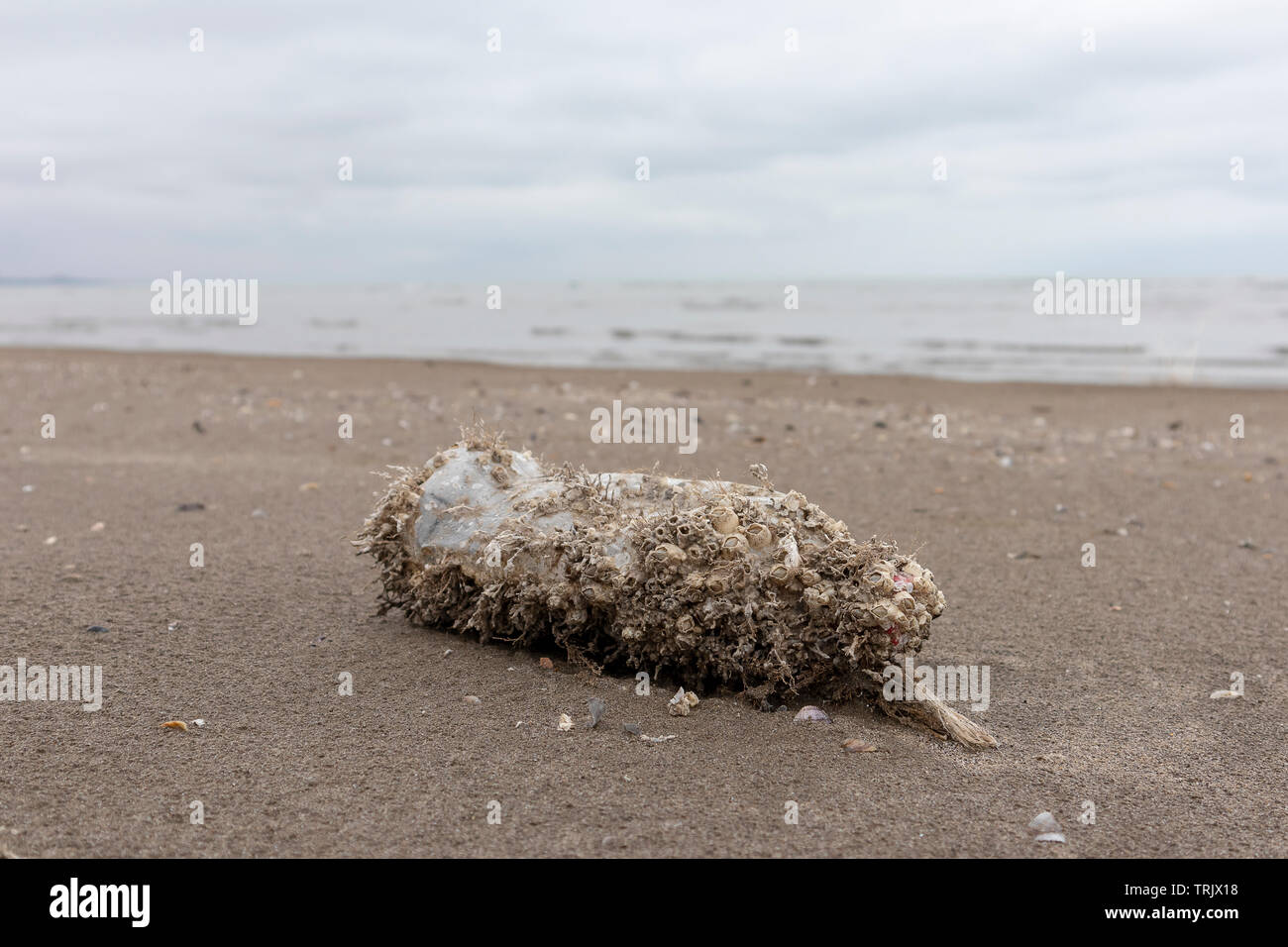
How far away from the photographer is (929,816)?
3.10 metres

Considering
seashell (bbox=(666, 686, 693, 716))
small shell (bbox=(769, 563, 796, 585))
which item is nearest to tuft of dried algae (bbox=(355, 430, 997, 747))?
small shell (bbox=(769, 563, 796, 585))

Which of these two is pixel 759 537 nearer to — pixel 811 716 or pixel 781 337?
pixel 811 716

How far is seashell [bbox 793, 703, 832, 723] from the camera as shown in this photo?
3.69 m

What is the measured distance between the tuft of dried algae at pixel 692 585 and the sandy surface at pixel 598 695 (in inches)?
5.9

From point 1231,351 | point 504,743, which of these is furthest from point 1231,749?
point 1231,351

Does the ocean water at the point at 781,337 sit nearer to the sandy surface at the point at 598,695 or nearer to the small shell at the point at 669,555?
the sandy surface at the point at 598,695

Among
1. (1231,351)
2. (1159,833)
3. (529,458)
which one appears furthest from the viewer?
(1231,351)

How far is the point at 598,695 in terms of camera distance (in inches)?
151

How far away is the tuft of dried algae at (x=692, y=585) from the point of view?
373cm

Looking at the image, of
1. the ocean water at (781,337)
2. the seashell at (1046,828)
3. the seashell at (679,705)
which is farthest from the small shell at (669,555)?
the ocean water at (781,337)

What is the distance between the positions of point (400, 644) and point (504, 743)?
1132mm

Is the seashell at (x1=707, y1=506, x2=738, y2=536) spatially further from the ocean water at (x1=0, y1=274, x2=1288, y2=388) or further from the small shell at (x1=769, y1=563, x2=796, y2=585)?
the ocean water at (x1=0, y1=274, x2=1288, y2=388)
